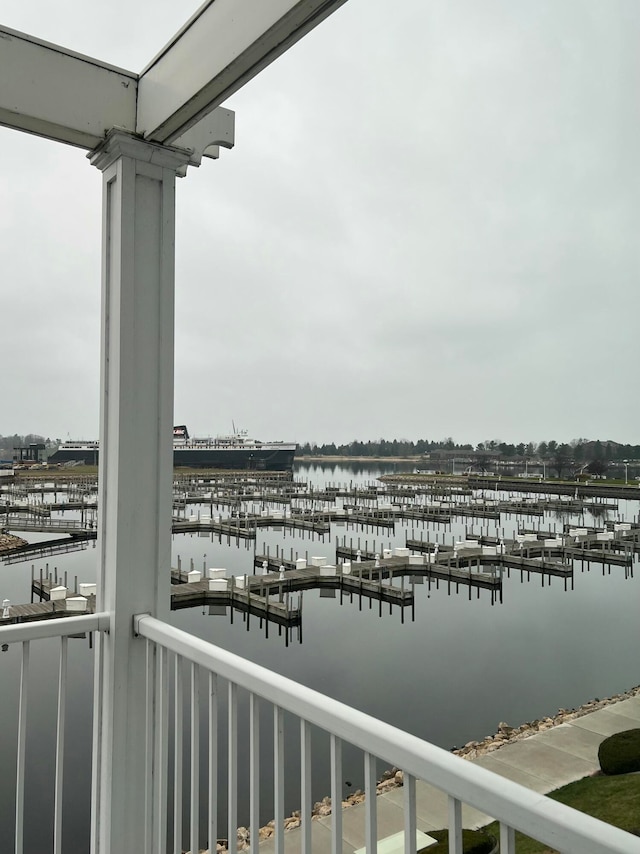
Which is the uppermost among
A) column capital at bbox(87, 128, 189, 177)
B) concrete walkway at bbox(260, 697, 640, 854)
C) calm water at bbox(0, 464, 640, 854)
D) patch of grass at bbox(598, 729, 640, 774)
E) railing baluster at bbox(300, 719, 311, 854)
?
column capital at bbox(87, 128, 189, 177)

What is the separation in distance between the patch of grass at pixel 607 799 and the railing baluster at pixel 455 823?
12.9 ft

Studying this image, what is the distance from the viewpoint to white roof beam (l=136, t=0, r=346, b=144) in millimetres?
1084

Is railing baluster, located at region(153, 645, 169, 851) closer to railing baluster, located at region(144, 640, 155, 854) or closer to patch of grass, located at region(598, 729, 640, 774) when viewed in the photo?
railing baluster, located at region(144, 640, 155, 854)

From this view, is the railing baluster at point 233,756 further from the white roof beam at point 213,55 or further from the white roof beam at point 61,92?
the white roof beam at point 61,92

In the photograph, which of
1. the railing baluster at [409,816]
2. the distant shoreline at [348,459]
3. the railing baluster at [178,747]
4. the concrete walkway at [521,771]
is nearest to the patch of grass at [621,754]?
the concrete walkway at [521,771]

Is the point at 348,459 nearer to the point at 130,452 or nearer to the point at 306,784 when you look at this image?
the point at 130,452

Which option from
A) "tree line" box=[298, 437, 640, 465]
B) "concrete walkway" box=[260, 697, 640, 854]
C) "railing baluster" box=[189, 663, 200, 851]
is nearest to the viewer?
"railing baluster" box=[189, 663, 200, 851]

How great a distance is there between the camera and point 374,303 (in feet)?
165

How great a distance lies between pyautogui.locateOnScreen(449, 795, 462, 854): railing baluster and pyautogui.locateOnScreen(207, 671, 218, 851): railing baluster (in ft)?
1.91

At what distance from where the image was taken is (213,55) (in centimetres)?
128

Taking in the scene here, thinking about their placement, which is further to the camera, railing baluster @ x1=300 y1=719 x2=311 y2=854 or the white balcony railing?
railing baluster @ x1=300 y1=719 x2=311 y2=854

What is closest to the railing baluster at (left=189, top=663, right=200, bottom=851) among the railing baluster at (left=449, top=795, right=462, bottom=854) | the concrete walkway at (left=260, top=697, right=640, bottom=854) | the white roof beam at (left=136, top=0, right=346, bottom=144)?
the railing baluster at (left=449, top=795, right=462, bottom=854)

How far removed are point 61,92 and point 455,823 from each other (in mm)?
1777

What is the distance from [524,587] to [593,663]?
6.59m
